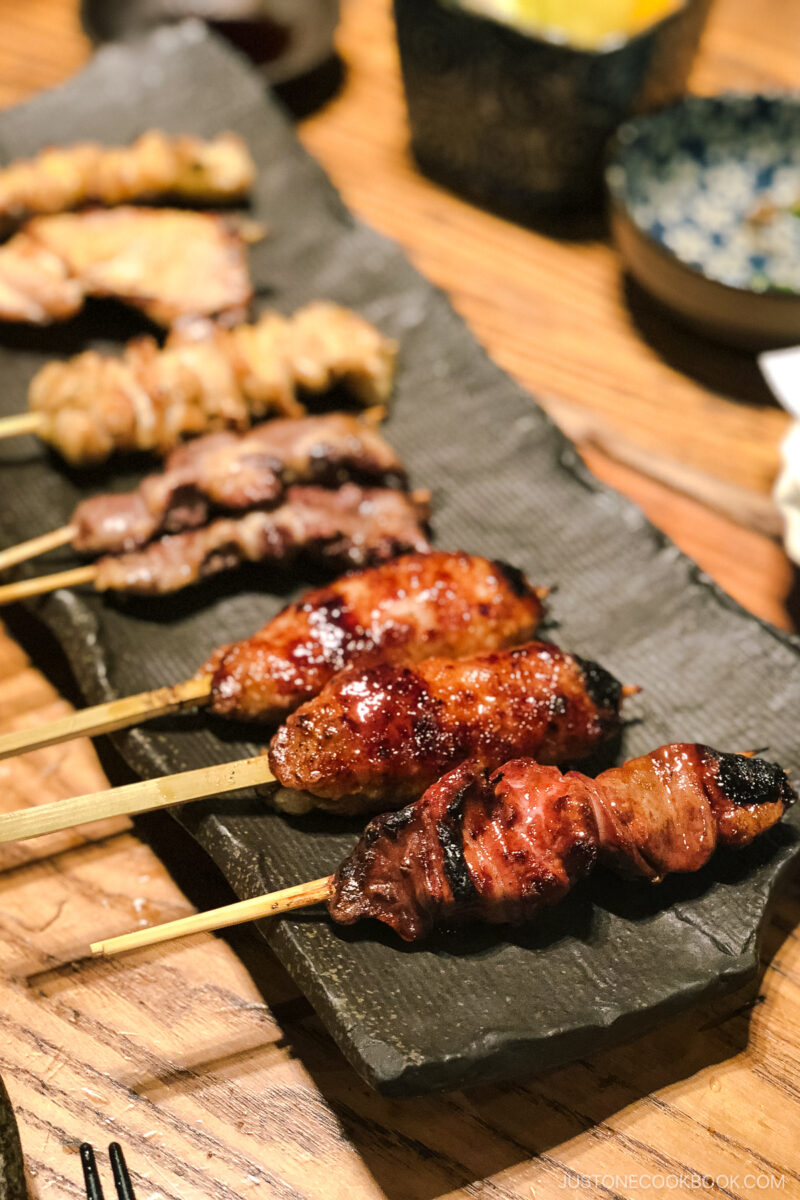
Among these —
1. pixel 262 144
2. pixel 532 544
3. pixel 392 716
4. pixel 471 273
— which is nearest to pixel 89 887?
pixel 392 716

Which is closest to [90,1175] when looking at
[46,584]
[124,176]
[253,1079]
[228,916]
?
[253,1079]

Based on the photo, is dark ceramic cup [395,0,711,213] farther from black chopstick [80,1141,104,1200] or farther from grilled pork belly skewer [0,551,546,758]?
black chopstick [80,1141,104,1200]

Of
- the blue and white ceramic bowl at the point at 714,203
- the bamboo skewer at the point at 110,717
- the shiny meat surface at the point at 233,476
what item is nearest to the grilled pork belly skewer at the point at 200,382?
the shiny meat surface at the point at 233,476

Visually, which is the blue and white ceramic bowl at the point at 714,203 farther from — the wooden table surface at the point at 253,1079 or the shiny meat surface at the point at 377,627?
the wooden table surface at the point at 253,1079

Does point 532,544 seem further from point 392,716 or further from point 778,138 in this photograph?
point 778,138

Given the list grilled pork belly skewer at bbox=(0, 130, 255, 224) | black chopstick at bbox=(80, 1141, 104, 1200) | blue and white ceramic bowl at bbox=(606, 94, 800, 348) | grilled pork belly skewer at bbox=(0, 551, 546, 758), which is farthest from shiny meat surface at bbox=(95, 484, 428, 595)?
grilled pork belly skewer at bbox=(0, 130, 255, 224)
